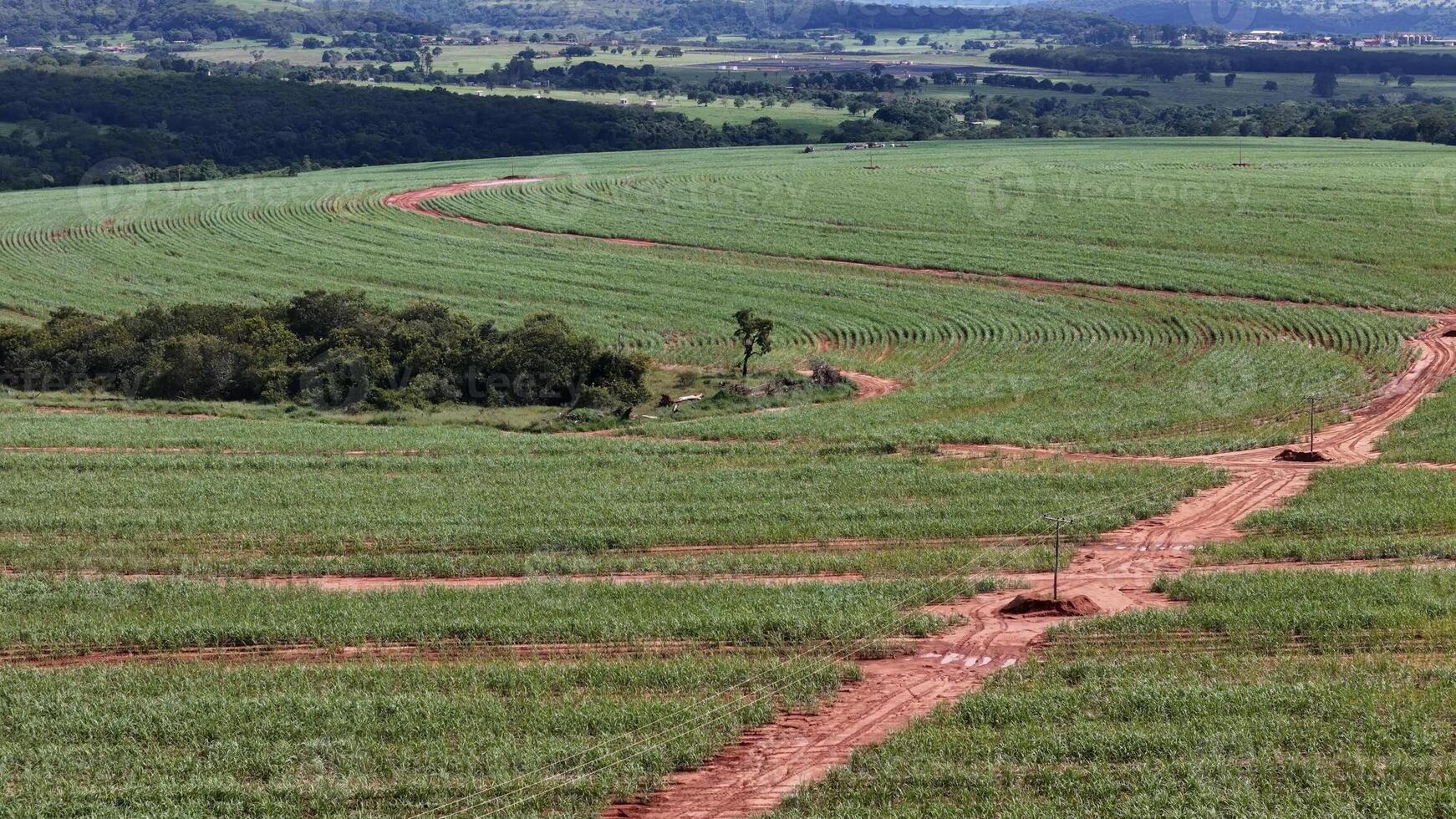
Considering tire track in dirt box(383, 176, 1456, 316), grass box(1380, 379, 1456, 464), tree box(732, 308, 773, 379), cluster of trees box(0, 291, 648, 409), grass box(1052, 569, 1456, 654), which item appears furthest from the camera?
tire track in dirt box(383, 176, 1456, 316)

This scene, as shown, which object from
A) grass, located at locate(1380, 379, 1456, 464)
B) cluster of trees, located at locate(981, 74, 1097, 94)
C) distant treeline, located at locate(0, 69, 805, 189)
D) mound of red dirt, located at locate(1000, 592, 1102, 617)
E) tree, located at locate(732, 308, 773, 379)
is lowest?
mound of red dirt, located at locate(1000, 592, 1102, 617)

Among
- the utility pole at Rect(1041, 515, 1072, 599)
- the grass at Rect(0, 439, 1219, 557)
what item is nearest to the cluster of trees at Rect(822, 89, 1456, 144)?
the grass at Rect(0, 439, 1219, 557)

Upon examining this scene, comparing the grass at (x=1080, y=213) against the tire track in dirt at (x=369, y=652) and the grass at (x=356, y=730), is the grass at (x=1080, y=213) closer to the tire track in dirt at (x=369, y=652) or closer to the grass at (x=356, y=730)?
the tire track in dirt at (x=369, y=652)

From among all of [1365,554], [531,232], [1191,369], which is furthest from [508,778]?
[531,232]

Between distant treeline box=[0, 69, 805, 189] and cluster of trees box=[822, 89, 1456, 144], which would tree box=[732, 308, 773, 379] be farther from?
cluster of trees box=[822, 89, 1456, 144]

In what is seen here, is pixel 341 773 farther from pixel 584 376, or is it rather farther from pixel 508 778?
pixel 584 376
